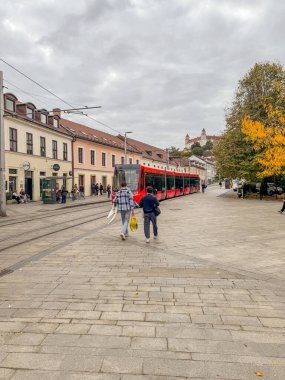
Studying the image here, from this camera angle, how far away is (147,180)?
22516 mm

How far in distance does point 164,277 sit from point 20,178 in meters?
24.8

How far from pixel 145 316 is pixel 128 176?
690 inches

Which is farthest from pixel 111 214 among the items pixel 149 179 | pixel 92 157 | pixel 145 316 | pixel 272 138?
pixel 92 157

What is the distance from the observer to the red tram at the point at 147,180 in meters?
21.3

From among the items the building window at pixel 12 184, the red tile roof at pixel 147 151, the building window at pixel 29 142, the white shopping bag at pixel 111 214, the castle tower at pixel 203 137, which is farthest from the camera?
the castle tower at pixel 203 137

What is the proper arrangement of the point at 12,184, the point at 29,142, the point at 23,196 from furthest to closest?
the point at 29,142
the point at 12,184
the point at 23,196

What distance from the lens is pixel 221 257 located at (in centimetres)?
727

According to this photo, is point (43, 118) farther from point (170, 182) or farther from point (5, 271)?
point (5, 271)

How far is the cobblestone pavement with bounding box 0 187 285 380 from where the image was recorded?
2955 mm

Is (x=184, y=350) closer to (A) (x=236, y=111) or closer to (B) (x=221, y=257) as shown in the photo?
(B) (x=221, y=257)

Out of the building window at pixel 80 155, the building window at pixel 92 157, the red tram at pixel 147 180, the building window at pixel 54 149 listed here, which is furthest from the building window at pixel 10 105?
the building window at pixel 92 157

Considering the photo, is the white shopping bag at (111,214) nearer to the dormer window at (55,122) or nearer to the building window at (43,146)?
the building window at (43,146)

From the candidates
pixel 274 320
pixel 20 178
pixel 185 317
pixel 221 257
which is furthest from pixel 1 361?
pixel 20 178

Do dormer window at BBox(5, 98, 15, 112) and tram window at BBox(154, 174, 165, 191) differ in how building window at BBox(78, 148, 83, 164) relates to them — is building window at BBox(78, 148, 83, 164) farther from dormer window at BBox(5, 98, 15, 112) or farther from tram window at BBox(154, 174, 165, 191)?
tram window at BBox(154, 174, 165, 191)
